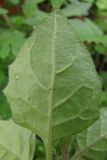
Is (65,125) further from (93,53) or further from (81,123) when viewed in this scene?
(93,53)

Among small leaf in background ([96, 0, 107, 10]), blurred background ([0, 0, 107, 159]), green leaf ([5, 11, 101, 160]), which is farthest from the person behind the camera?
small leaf in background ([96, 0, 107, 10])

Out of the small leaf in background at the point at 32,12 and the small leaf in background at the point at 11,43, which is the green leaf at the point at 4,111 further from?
the small leaf in background at the point at 32,12

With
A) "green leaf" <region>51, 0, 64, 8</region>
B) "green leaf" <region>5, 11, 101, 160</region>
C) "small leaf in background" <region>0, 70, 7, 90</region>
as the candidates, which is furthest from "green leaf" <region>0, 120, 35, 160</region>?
"small leaf in background" <region>0, 70, 7, 90</region>

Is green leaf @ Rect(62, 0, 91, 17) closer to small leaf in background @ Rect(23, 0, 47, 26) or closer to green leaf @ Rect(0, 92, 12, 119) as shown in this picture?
small leaf in background @ Rect(23, 0, 47, 26)

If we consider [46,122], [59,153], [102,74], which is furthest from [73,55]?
[102,74]

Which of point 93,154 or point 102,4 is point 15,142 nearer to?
point 93,154

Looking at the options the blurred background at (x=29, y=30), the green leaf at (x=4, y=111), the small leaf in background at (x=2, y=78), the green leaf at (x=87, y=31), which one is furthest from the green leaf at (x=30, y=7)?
the green leaf at (x=4, y=111)
